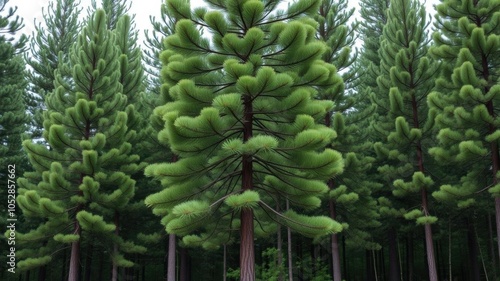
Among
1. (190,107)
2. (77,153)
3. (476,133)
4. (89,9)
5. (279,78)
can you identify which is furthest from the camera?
(89,9)

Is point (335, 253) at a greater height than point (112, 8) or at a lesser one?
lesser

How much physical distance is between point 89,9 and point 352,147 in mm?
13837

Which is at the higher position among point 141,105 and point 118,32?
point 118,32

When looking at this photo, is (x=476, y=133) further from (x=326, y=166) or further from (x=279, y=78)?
(x=279, y=78)

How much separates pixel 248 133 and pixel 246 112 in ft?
1.19

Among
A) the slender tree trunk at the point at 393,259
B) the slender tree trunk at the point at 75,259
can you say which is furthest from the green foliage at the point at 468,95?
the slender tree trunk at the point at 75,259

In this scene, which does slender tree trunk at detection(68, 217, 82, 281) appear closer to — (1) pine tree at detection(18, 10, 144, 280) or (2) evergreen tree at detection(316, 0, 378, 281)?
(1) pine tree at detection(18, 10, 144, 280)

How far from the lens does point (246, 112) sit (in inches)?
285

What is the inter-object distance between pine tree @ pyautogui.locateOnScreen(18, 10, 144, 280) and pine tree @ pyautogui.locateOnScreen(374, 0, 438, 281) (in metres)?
7.86

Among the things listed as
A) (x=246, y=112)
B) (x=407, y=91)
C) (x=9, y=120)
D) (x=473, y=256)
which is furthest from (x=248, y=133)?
(x=473, y=256)

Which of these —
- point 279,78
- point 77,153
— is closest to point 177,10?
point 279,78

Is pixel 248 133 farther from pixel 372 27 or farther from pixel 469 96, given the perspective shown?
pixel 372 27

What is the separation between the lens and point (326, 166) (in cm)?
688

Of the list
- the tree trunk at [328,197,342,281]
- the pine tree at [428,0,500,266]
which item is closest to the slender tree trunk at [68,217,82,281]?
the tree trunk at [328,197,342,281]
